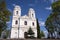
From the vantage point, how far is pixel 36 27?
65.1ft

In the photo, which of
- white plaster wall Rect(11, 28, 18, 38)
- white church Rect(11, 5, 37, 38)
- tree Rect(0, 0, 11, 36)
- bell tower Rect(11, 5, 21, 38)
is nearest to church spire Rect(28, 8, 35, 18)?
white church Rect(11, 5, 37, 38)

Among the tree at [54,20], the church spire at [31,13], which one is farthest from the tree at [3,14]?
the church spire at [31,13]

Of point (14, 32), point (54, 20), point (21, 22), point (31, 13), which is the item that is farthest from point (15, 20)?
point (54, 20)

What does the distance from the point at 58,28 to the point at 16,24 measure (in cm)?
694

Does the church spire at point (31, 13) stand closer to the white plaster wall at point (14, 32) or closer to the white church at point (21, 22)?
the white church at point (21, 22)

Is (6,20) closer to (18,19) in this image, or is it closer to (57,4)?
(57,4)

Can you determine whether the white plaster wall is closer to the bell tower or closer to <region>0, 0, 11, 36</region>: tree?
the bell tower

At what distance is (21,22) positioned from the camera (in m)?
20.2

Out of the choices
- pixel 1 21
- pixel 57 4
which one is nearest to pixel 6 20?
pixel 1 21

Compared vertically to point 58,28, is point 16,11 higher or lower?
higher

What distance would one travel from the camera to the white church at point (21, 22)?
19.5 meters

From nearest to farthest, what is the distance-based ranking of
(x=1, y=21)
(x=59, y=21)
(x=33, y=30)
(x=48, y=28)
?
(x=1, y=21) → (x=59, y=21) → (x=48, y=28) → (x=33, y=30)

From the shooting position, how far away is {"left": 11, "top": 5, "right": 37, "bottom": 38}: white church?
1955 cm

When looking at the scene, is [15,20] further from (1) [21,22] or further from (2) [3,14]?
(2) [3,14]
